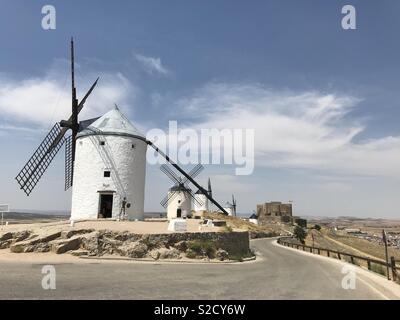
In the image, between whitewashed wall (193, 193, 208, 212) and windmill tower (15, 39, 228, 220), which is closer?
windmill tower (15, 39, 228, 220)

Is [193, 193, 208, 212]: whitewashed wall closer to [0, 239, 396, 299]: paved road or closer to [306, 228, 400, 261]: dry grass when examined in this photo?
[306, 228, 400, 261]: dry grass

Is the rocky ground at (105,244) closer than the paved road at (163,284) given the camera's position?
No

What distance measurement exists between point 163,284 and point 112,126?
2238cm

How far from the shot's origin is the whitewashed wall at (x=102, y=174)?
1214 inches

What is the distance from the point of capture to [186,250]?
22.6 metres

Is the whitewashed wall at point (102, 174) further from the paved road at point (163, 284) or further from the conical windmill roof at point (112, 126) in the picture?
the paved road at point (163, 284)

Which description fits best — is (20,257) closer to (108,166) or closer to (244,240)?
(108,166)

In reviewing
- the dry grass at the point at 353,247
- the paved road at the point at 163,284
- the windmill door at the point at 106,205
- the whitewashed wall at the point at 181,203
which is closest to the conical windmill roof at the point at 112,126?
the windmill door at the point at 106,205

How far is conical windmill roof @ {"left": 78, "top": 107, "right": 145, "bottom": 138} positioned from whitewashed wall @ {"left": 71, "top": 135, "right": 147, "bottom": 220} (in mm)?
416

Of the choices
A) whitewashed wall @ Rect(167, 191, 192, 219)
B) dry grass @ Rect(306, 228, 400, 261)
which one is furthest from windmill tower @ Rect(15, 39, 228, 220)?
dry grass @ Rect(306, 228, 400, 261)

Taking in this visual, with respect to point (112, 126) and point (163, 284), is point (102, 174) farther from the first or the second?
point (163, 284)

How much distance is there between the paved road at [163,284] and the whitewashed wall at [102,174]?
14183mm

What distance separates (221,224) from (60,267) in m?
20.9

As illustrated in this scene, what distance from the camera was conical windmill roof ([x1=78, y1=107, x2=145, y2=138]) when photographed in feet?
105
